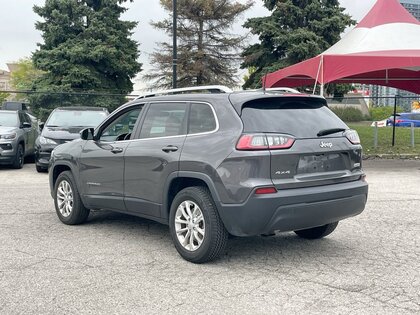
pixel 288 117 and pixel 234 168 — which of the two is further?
pixel 288 117

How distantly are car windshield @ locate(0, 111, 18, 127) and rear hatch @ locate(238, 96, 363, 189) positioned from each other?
10.8 m

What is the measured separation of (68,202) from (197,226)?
2595 mm

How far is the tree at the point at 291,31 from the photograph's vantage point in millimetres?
26031

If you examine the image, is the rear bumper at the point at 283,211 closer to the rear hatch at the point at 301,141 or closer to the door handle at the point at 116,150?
the rear hatch at the point at 301,141

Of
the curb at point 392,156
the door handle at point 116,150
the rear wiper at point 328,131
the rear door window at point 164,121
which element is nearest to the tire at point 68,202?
the door handle at point 116,150

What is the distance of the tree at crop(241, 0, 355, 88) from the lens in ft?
85.4

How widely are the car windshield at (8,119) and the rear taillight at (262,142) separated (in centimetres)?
1095

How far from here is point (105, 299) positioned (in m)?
4.12

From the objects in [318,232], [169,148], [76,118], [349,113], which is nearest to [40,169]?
[76,118]

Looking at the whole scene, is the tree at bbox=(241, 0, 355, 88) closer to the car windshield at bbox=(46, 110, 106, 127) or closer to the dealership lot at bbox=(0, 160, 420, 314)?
the car windshield at bbox=(46, 110, 106, 127)

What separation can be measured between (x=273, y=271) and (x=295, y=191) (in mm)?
813

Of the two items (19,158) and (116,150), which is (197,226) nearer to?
(116,150)

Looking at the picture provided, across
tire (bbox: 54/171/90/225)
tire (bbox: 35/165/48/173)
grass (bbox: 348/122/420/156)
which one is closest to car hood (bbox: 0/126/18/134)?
tire (bbox: 35/165/48/173)

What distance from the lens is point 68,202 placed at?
271 inches
